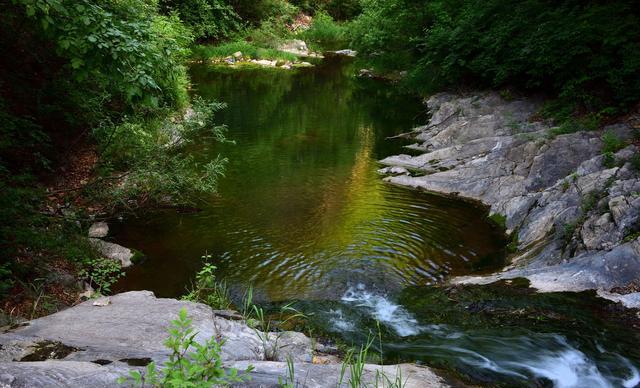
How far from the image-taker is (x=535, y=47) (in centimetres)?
1430

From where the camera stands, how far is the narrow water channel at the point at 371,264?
5402 millimetres

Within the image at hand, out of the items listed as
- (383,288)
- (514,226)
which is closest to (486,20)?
(514,226)

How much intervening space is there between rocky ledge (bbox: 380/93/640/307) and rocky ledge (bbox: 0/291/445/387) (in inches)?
135

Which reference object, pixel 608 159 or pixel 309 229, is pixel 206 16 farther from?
pixel 608 159

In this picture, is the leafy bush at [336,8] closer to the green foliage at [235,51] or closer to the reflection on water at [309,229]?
the green foliage at [235,51]

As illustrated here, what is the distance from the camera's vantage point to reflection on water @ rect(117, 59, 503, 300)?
25.7ft

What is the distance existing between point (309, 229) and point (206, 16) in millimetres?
28865

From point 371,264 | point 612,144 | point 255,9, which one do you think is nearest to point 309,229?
point 371,264

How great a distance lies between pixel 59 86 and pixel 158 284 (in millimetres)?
4331

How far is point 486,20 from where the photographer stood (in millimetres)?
17734

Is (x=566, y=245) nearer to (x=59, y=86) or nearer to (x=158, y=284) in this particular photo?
(x=158, y=284)

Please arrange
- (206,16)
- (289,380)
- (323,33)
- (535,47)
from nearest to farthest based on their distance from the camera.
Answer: (289,380), (535,47), (206,16), (323,33)

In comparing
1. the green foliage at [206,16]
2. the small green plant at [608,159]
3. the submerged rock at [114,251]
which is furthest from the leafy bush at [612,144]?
the green foliage at [206,16]

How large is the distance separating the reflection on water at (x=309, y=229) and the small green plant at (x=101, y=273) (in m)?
0.26
